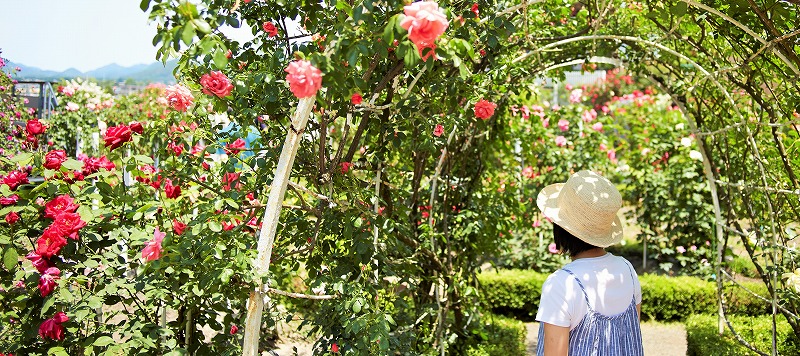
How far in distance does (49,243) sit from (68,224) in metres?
0.07

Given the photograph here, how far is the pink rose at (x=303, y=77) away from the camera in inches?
53.9

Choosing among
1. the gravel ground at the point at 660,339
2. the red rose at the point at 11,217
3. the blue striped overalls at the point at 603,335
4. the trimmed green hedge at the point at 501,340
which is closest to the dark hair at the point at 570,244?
the blue striped overalls at the point at 603,335

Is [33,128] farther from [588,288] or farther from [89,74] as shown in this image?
[89,74]

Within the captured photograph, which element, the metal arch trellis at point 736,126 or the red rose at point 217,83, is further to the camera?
the metal arch trellis at point 736,126

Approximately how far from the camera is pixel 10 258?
1879 mm

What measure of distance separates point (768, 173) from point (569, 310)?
6.77 feet

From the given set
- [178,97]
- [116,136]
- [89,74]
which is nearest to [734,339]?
[178,97]

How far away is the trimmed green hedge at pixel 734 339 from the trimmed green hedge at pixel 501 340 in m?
0.93

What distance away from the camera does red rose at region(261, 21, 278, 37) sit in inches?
81.0

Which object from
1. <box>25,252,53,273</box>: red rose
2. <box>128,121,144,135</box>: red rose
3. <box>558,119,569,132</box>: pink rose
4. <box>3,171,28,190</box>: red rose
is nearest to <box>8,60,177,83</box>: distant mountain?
<box>128,121,144,135</box>: red rose

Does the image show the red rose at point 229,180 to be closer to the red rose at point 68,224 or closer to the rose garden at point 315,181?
the rose garden at point 315,181

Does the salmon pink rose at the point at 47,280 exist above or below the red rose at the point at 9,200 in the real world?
below

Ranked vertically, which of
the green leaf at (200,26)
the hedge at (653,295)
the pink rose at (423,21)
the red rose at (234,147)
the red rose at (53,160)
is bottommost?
the hedge at (653,295)

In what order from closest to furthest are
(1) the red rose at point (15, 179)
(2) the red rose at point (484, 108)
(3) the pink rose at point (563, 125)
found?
(1) the red rose at point (15, 179), (2) the red rose at point (484, 108), (3) the pink rose at point (563, 125)
